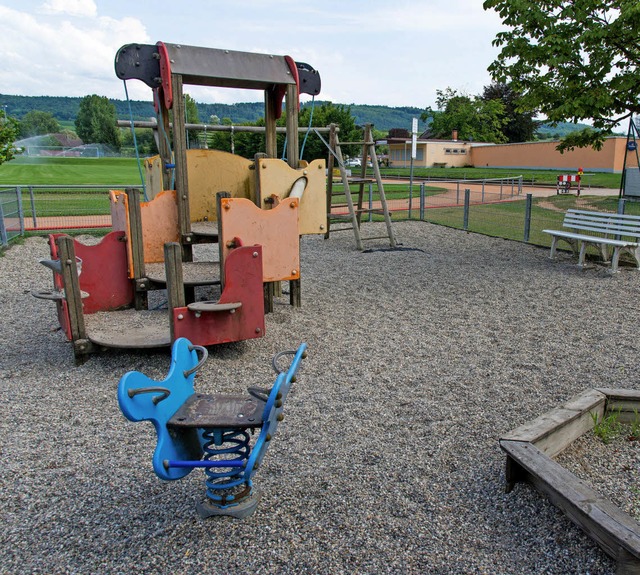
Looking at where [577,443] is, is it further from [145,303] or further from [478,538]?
[145,303]

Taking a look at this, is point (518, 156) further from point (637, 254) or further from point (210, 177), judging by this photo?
point (210, 177)

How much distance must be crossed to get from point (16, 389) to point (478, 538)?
3145mm

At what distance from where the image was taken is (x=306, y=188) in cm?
563

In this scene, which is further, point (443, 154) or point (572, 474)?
point (443, 154)

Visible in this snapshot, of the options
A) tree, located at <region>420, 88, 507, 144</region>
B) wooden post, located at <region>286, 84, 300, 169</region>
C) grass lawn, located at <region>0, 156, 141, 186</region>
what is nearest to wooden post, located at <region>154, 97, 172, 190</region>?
wooden post, located at <region>286, 84, 300, 169</region>

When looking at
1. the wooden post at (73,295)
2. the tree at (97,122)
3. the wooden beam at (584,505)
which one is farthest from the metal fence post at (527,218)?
the tree at (97,122)

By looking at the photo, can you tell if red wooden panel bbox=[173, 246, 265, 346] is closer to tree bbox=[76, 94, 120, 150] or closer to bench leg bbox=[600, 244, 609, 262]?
bench leg bbox=[600, 244, 609, 262]

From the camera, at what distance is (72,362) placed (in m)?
4.43

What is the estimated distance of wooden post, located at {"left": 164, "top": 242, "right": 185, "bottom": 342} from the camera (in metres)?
3.97

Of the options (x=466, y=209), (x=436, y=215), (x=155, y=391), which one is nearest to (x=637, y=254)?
(x=466, y=209)

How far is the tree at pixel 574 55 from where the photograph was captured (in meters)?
7.20

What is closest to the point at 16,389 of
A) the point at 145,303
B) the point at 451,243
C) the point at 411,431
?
the point at 145,303

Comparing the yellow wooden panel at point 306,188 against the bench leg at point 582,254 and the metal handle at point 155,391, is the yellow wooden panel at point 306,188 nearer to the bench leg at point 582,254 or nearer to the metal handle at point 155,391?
the metal handle at point 155,391

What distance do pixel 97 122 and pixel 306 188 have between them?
99501 millimetres
